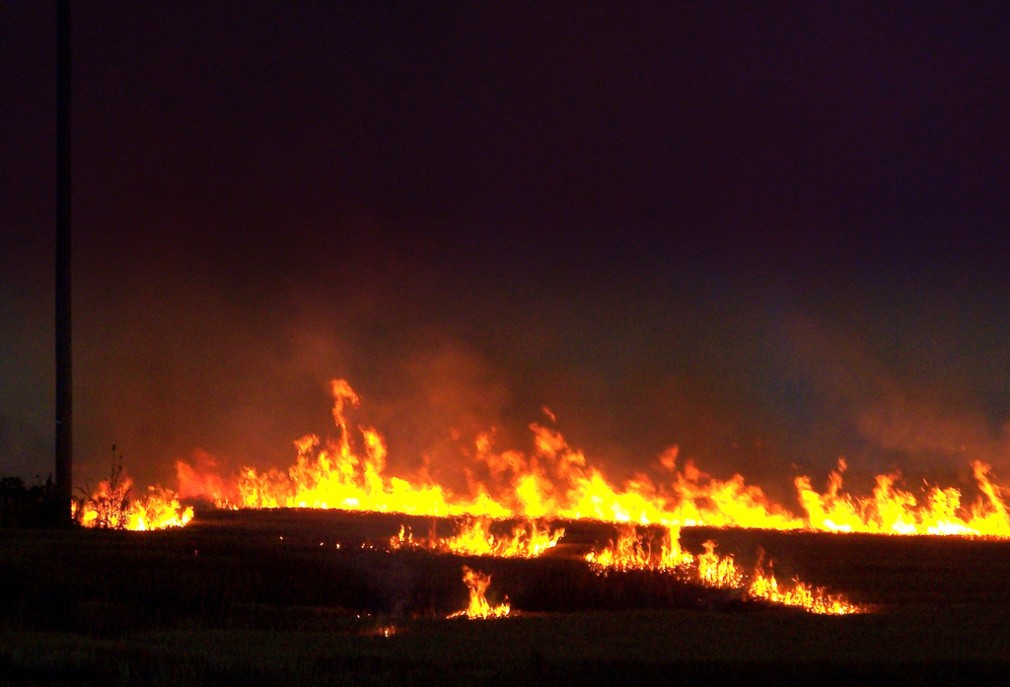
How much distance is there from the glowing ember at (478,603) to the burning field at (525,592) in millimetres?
65

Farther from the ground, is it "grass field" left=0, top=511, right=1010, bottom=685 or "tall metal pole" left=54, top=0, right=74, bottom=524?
"tall metal pole" left=54, top=0, right=74, bottom=524

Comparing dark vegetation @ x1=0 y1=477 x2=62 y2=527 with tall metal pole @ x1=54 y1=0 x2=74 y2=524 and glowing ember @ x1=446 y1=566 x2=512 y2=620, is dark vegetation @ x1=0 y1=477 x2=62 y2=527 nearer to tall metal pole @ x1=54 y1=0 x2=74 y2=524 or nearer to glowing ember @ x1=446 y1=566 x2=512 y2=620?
tall metal pole @ x1=54 y1=0 x2=74 y2=524

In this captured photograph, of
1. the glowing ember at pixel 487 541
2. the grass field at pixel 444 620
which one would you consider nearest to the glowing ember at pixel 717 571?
the grass field at pixel 444 620

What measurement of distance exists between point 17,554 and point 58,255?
9.98 m

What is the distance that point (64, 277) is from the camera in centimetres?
2664

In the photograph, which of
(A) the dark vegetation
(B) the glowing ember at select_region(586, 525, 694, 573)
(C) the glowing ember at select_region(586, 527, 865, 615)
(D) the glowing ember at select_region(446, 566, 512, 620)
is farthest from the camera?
(A) the dark vegetation

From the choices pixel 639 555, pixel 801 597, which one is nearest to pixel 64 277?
pixel 639 555

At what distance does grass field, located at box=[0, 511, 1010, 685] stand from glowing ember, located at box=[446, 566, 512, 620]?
0.24m

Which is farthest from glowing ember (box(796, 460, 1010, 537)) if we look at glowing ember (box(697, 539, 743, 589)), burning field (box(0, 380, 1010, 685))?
glowing ember (box(697, 539, 743, 589))

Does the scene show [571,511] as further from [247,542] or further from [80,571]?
[80,571]

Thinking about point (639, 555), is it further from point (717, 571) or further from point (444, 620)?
point (444, 620)

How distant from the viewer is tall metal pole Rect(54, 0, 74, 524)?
26.5m

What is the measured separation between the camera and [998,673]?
37.3 ft

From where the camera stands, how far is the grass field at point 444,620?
11281 millimetres
